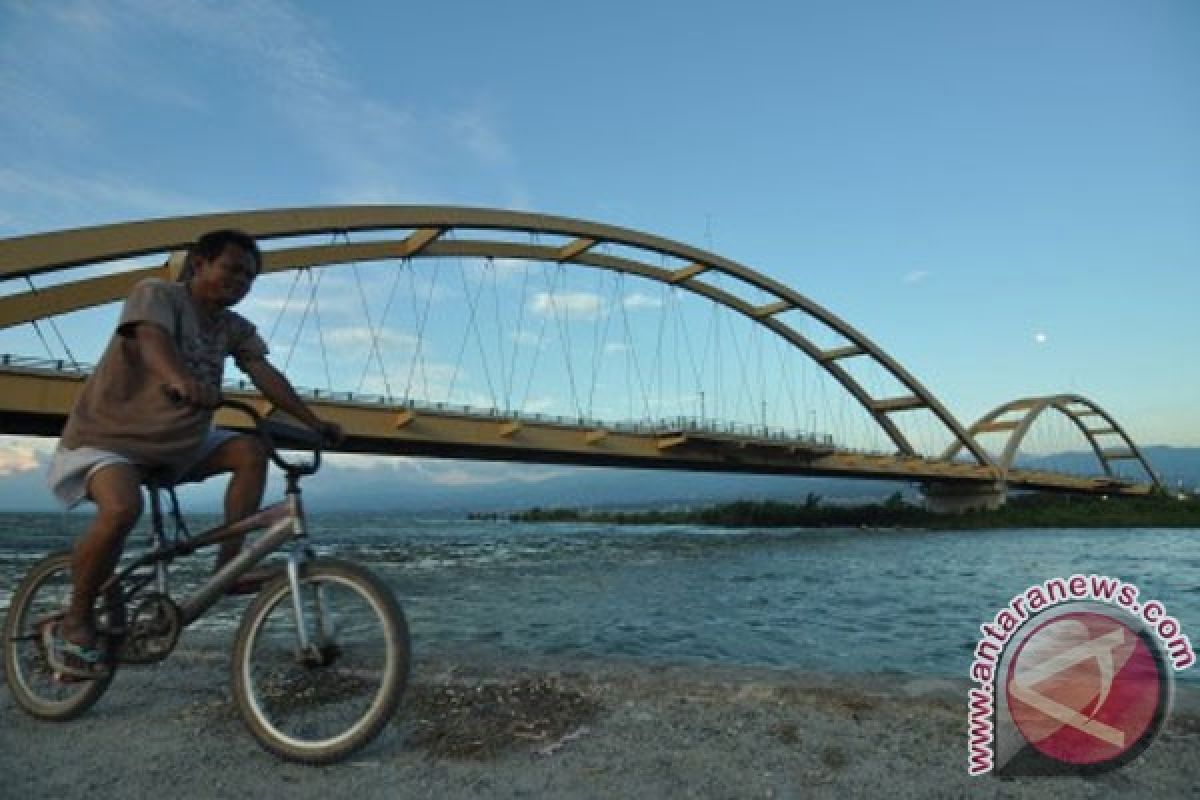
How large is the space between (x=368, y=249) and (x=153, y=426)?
27.5m

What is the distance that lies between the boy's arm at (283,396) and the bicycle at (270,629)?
98 millimetres

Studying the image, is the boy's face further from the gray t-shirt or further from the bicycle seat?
the bicycle seat

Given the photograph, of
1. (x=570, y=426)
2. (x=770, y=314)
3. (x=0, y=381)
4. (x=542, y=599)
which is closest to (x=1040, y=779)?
(x=542, y=599)

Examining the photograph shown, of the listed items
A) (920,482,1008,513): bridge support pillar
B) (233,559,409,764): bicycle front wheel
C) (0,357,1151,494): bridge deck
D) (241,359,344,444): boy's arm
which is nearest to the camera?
(233,559,409,764): bicycle front wheel

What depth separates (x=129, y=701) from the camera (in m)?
3.43

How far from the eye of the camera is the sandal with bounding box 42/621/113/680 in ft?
10.1

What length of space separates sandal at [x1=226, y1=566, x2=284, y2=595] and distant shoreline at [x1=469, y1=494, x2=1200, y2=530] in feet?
186

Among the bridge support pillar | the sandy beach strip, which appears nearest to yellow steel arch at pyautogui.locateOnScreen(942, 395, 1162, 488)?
the bridge support pillar

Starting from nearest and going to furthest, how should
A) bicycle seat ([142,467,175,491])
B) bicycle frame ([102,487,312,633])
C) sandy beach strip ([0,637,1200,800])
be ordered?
sandy beach strip ([0,637,1200,800]) < bicycle frame ([102,487,312,633]) < bicycle seat ([142,467,175,491])

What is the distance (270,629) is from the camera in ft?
9.76

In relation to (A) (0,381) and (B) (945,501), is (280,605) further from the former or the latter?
(B) (945,501)

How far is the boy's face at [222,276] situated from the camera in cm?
324

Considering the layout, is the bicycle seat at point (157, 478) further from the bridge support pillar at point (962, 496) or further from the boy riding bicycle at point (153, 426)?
the bridge support pillar at point (962, 496)

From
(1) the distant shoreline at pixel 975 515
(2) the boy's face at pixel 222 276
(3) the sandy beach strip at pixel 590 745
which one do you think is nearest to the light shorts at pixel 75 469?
(2) the boy's face at pixel 222 276
